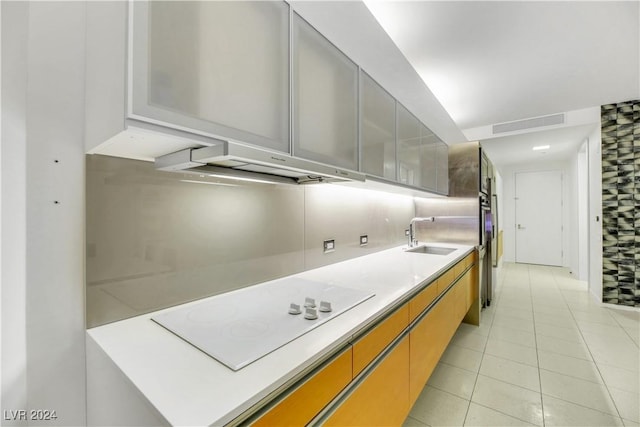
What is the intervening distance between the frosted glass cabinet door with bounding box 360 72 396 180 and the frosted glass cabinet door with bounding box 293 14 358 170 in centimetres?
10

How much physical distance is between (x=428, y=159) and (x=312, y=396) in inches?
97.2

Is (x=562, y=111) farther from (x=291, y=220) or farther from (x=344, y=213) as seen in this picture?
(x=291, y=220)

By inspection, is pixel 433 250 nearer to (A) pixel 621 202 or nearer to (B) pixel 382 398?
(B) pixel 382 398

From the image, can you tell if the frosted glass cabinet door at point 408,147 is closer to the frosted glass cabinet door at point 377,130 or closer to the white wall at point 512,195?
the frosted glass cabinet door at point 377,130

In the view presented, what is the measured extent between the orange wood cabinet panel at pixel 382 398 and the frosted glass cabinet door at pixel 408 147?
1.28m

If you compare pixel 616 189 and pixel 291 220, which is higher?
pixel 616 189

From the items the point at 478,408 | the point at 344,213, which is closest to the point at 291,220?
the point at 344,213

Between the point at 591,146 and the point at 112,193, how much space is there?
5969 millimetres

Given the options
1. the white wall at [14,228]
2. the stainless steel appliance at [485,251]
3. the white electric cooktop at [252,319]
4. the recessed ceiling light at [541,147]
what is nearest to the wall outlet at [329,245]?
the white electric cooktop at [252,319]

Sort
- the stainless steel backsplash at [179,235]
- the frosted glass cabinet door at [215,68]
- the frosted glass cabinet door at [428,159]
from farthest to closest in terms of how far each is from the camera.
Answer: the frosted glass cabinet door at [428,159]
the stainless steel backsplash at [179,235]
the frosted glass cabinet door at [215,68]

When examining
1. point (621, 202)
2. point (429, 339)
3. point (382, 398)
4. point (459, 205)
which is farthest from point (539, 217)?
point (382, 398)

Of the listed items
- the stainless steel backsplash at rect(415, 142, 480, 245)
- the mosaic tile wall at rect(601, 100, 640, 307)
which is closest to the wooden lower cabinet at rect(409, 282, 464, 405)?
the stainless steel backsplash at rect(415, 142, 480, 245)

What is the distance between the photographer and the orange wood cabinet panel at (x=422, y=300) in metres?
1.40

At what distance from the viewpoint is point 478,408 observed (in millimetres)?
1727
